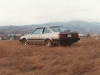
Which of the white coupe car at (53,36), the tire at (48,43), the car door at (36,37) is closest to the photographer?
the white coupe car at (53,36)

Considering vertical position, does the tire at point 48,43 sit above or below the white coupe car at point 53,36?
below

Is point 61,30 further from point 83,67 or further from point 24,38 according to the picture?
point 83,67

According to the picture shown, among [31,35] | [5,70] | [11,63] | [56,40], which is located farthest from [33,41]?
[5,70]

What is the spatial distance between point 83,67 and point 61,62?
1.14m

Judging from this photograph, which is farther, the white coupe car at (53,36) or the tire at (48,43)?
the tire at (48,43)

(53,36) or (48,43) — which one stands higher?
(53,36)

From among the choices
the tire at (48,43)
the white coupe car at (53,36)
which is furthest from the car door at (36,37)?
the tire at (48,43)

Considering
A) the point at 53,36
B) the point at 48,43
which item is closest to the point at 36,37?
the point at 48,43

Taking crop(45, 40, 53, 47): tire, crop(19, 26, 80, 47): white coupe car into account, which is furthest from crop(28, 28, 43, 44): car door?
crop(45, 40, 53, 47): tire

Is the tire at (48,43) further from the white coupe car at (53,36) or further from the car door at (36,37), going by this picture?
the car door at (36,37)

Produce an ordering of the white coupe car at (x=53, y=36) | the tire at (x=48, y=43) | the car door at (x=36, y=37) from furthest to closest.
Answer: the car door at (x=36, y=37), the tire at (x=48, y=43), the white coupe car at (x=53, y=36)

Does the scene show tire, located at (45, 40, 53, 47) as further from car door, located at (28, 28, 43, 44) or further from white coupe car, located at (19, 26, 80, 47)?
car door, located at (28, 28, 43, 44)

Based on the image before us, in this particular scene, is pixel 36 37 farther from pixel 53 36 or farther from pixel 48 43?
pixel 53 36

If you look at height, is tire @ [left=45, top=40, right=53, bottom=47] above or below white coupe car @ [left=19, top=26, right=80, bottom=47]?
below
